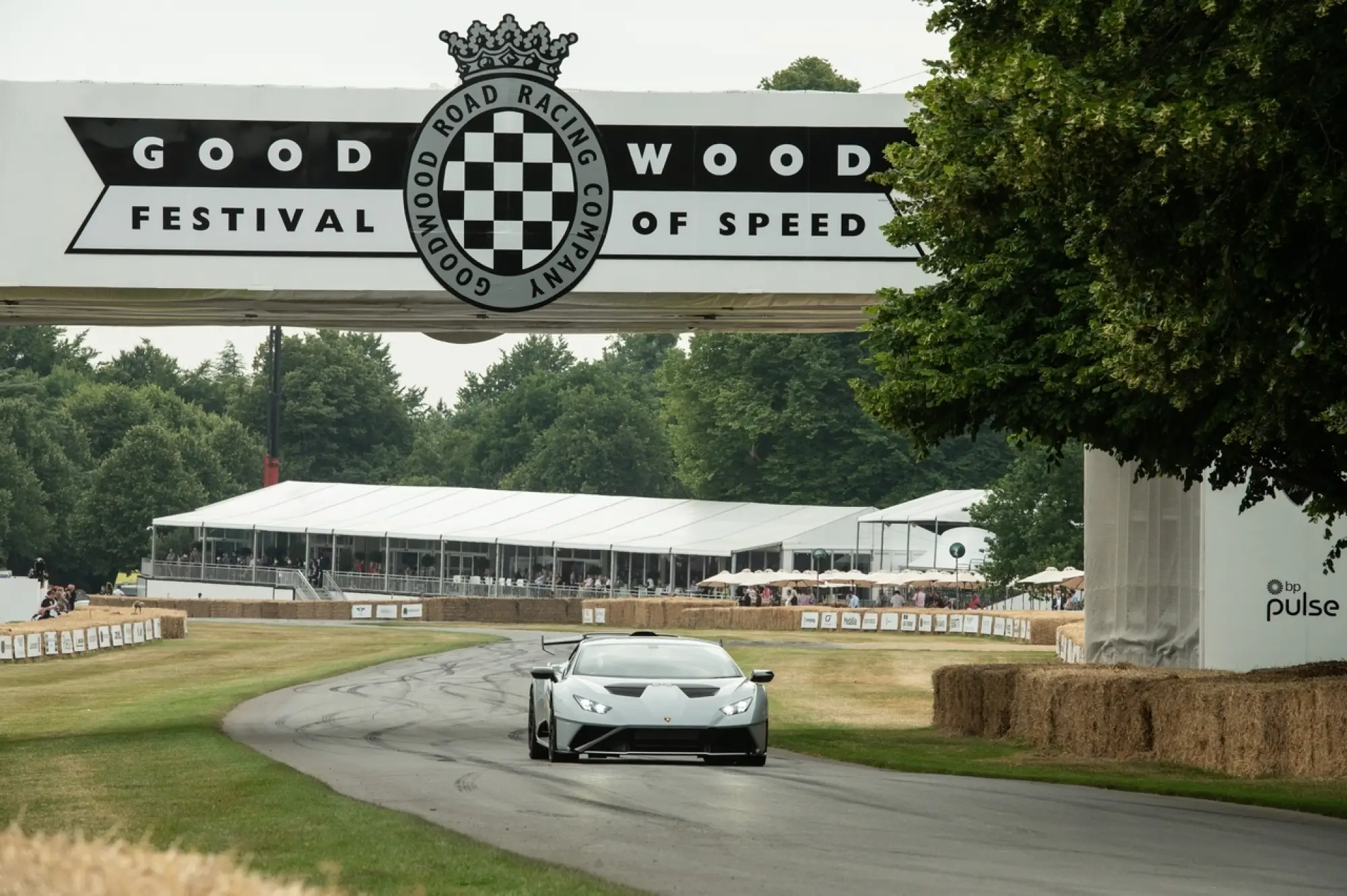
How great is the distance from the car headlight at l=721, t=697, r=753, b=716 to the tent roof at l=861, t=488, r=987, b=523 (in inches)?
2160

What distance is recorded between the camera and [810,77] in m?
92.0

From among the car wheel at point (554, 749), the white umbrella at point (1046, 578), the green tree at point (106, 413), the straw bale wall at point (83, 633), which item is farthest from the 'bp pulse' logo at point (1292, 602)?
the green tree at point (106, 413)

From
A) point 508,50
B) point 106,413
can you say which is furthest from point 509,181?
point 106,413

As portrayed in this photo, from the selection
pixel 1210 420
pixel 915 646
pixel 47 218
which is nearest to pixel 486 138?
pixel 47 218

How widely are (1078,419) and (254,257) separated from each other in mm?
8457

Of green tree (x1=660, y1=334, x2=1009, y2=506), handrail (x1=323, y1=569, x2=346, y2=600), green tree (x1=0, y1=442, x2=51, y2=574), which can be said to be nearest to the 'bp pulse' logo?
handrail (x1=323, y1=569, x2=346, y2=600)

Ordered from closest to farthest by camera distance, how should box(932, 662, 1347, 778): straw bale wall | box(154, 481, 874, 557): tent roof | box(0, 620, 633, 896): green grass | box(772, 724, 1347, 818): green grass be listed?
box(0, 620, 633, 896): green grass → box(772, 724, 1347, 818): green grass → box(932, 662, 1347, 778): straw bale wall → box(154, 481, 874, 557): tent roof

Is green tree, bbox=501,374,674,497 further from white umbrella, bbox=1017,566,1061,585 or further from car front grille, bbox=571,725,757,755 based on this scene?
car front grille, bbox=571,725,757,755

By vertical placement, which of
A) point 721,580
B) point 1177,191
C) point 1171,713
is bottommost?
point 1171,713

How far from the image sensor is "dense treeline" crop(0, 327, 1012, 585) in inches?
3629

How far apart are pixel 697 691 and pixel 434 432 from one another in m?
142

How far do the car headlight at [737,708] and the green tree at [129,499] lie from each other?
88.2 metres

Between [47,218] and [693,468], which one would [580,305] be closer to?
[47,218]

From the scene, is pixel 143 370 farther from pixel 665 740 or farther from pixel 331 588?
pixel 665 740
